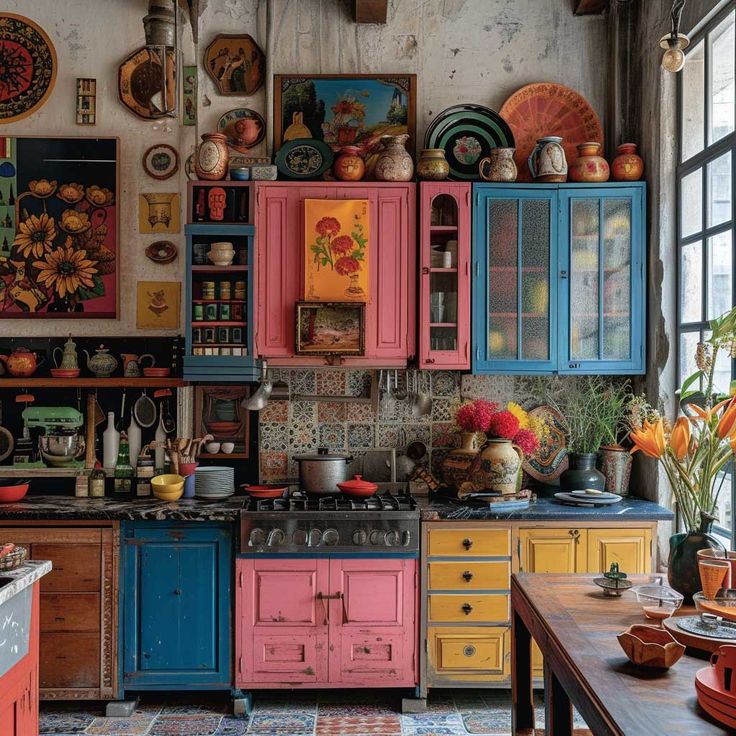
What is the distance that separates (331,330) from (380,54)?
5.97ft

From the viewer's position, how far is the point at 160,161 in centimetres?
488

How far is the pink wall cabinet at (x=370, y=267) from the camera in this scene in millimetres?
4461

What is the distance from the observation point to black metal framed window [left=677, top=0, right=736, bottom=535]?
3.77m

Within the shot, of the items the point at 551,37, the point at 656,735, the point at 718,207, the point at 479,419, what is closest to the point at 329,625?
the point at 479,419

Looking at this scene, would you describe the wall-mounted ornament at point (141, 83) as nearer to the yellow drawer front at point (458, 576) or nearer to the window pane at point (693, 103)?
the window pane at point (693, 103)

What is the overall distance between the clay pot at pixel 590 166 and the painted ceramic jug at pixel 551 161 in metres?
0.09

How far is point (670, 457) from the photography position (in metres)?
2.69

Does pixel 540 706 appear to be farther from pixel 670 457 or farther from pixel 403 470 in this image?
pixel 670 457

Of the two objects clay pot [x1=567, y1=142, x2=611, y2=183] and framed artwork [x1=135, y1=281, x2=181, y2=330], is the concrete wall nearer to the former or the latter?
framed artwork [x1=135, y1=281, x2=181, y2=330]

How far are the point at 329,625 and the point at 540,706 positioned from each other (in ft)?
4.11

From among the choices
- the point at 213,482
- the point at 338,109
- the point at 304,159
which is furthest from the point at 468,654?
the point at 338,109

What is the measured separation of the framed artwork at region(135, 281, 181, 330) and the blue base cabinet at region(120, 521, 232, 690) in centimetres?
132

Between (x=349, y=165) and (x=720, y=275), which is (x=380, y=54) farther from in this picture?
(x=720, y=275)

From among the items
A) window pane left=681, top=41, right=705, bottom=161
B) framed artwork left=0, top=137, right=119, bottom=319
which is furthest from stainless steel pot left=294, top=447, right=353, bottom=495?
window pane left=681, top=41, right=705, bottom=161
